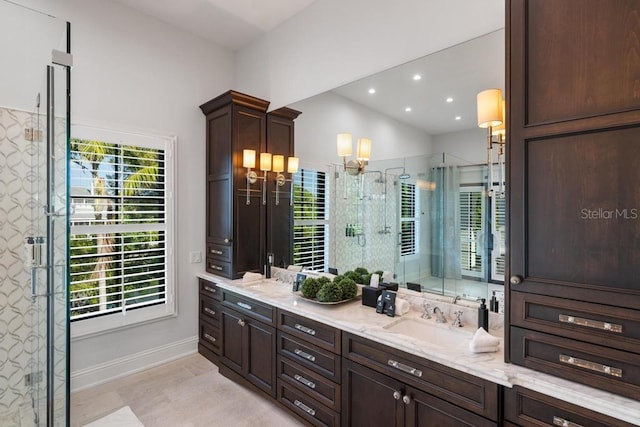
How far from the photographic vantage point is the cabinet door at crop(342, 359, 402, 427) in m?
1.76

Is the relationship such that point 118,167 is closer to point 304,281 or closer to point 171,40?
point 171,40

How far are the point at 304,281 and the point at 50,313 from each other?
5.53 ft

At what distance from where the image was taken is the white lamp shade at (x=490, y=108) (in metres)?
1.80

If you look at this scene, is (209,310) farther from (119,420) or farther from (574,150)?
(574,150)

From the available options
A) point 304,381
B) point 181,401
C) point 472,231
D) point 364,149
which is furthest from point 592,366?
point 181,401

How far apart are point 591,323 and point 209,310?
3194 millimetres

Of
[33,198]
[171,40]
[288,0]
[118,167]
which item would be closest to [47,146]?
[33,198]

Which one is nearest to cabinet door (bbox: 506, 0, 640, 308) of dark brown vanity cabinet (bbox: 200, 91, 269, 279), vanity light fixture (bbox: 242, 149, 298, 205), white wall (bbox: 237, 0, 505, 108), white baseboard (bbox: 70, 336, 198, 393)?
white wall (bbox: 237, 0, 505, 108)

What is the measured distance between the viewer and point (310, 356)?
7.27 ft

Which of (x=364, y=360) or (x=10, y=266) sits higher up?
(x=10, y=266)

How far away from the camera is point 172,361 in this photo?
134 inches

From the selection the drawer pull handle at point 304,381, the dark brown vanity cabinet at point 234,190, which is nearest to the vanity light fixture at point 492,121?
the drawer pull handle at point 304,381

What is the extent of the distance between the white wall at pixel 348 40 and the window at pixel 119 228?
1385 mm

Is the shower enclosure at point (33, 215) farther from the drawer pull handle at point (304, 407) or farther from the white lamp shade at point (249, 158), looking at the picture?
the white lamp shade at point (249, 158)
